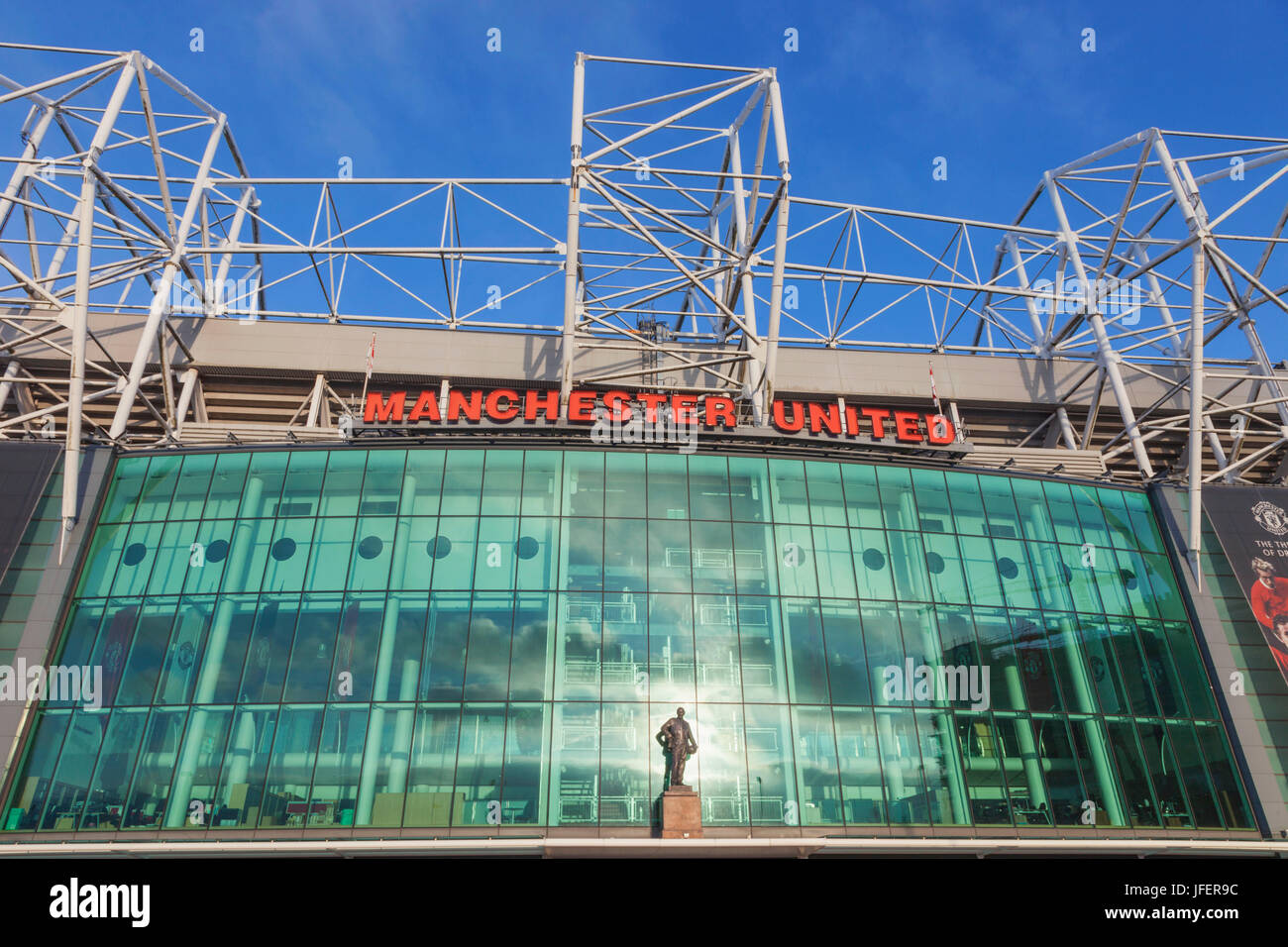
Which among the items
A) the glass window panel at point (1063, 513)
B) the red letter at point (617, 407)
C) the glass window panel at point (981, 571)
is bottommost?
the glass window panel at point (981, 571)

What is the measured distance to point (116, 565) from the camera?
30.7 m

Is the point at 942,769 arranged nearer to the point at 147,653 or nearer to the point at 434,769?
the point at 434,769

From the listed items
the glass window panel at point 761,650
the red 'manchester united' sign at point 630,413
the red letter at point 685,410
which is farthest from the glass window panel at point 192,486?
the glass window panel at point 761,650

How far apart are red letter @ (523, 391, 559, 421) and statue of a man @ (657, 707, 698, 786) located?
13.1 m

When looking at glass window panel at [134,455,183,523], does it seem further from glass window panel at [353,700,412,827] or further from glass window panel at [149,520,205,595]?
glass window panel at [353,700,412,827]

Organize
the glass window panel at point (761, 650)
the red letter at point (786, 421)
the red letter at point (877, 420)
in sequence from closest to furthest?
1. the glass window panel at point (761, 650)
2. the red letter at point (786, 421)
3. the red letter at point (877, 420)

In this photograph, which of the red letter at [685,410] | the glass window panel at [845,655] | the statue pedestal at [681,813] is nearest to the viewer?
the statue pedestal at [681,813]

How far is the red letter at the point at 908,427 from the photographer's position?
3508 centimetres

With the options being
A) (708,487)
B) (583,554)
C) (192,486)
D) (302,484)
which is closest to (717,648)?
(583,554)

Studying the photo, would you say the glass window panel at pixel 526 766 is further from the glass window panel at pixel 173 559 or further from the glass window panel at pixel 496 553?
the glass window panel at pixel 173 559

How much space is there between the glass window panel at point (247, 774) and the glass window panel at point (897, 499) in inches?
938

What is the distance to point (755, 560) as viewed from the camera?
3150 cm

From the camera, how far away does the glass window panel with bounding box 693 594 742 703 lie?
94.8 ft

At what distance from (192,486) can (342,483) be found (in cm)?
597
